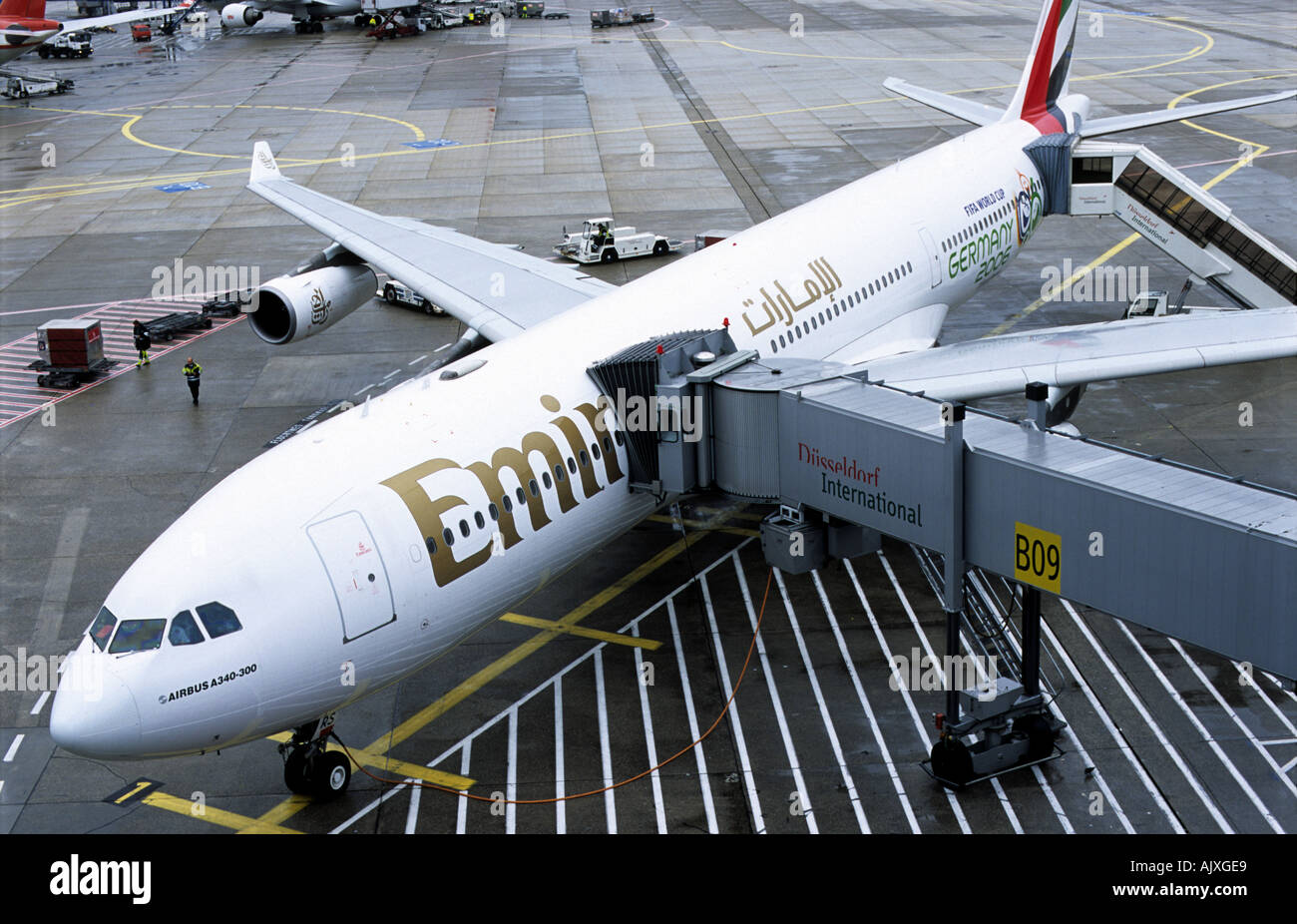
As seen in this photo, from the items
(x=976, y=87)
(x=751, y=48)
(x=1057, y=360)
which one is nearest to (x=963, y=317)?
(x=1057, y=360)

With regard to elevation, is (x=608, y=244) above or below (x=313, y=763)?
above

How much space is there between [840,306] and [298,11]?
97.9 meters

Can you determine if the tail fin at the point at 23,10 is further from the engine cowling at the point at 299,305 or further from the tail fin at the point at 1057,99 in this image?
the tail fin at the point at 1057,99

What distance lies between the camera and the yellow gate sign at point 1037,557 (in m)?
18.7

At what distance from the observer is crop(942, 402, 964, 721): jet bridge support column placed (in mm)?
19453

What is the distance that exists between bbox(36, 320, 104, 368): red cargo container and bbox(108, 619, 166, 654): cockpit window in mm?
24299

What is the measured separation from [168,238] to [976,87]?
45.7 m

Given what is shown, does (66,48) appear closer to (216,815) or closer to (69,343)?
(69,343)

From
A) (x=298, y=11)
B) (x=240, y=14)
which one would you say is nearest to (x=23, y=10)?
(x=298, y=11)

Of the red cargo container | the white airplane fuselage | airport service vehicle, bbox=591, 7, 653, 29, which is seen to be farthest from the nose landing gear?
airport service vehicle, bbox=591, 7, 653, 29

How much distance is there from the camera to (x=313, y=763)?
2042cm

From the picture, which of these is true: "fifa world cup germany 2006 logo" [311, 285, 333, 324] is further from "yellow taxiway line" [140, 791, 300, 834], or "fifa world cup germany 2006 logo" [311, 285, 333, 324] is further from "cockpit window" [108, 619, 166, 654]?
"cockpit window" [108, 619, 166, 654]

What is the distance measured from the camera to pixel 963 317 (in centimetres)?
4216
